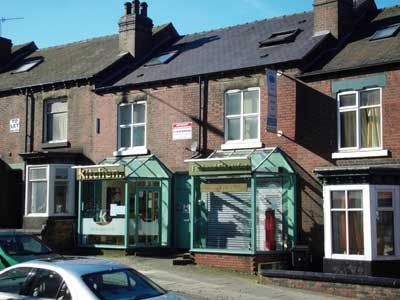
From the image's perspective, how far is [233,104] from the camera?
66.7ft

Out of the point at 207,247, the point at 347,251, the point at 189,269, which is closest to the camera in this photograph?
the point at 347,251

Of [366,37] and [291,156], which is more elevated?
[366,37]

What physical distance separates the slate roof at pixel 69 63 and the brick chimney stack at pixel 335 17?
26.9 ft

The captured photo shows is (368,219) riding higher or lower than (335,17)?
lower

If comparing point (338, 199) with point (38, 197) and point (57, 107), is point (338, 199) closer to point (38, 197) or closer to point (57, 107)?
point (38, 197)

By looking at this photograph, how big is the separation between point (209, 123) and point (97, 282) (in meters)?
13.2

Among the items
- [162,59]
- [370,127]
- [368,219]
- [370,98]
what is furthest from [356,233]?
[162,59]

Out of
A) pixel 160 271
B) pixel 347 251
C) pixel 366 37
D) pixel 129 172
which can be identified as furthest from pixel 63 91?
pixel 347 251

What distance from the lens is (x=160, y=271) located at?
683 inches

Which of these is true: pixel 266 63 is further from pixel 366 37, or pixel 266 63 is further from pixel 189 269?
pixel 189 269

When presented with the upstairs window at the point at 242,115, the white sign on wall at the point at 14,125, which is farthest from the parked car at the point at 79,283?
the white sign on wall at the point at 14,125

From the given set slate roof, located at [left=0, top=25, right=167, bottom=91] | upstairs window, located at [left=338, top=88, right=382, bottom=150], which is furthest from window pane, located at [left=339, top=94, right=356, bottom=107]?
slate roof, located at [left=0, top=25, right=167, bottom=91]

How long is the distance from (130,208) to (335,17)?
360 inches

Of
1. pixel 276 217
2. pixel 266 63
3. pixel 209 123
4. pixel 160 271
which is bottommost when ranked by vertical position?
pixel 160 271
